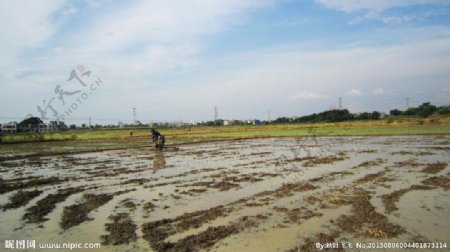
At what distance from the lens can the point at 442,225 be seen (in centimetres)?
648

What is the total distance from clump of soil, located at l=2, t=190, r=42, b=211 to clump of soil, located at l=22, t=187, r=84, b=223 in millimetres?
450

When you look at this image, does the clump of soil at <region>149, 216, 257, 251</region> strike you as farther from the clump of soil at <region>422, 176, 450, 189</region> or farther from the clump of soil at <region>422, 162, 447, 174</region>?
the clump of soil at <region>422, 162, 447, 174</region>

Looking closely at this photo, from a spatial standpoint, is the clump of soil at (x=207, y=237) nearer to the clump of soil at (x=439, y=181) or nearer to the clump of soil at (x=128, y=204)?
the clump of soil at (x=128, y=204)

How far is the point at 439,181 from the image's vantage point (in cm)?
1076

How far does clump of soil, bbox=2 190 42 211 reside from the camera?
9.16m

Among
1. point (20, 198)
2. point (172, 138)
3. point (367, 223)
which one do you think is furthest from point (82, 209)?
point (172, 138)

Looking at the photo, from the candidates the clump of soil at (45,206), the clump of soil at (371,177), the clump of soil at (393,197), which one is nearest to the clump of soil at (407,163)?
the clump of soil at (371,177)

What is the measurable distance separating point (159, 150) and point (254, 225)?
2033 cm

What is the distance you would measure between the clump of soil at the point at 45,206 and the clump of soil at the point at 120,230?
1.69 metres

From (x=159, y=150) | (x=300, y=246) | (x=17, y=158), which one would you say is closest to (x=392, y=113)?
(x=159, y=150)

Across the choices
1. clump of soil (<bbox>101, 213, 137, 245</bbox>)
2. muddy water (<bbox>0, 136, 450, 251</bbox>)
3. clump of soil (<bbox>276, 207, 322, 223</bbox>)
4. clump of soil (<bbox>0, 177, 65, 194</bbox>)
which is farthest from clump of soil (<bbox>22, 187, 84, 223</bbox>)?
clump of soil (<bbox>276, 207, 322, 223</bbox>)

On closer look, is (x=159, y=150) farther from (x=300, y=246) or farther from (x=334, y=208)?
(x=300, y=246)

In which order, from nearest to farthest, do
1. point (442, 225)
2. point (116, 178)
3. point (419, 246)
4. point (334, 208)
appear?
1. point (419, 246)
2. point (442, 225)
3. point (334, 208)
4. point (116, 178)

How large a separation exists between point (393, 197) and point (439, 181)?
302 cm
